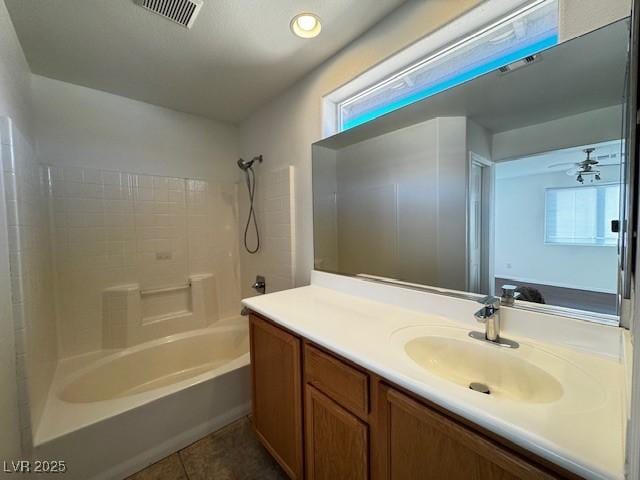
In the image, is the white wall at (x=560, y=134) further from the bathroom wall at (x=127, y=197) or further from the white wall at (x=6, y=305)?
the bathroom wall at (x=127, y=197)

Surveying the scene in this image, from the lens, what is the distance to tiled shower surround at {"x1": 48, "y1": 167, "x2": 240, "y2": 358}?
1.83 meters

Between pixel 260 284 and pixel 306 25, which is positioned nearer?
pixel 306 25

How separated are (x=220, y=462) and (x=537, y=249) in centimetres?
189

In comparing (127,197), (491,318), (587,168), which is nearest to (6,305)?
(127,197)

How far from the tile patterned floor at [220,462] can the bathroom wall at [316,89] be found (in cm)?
106

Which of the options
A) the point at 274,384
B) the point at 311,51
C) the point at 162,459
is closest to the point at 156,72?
the point at 311,51

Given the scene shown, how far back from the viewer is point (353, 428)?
869 millimetres

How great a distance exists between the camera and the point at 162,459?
1444mm

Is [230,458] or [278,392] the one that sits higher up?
[278,392]

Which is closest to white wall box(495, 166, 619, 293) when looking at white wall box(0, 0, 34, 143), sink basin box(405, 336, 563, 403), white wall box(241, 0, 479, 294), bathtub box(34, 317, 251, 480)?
sink basin box(405, 336, 563, 403)

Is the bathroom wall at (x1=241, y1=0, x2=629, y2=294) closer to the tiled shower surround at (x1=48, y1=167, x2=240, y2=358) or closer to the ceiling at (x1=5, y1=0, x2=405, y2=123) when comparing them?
the ceiling at (x1=5, y1=0, x2=405, y2=123)

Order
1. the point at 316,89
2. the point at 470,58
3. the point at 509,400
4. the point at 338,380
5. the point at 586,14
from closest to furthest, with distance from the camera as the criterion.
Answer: the point at 509,400
the point at 586,14
the point at 338,380
the point at 470,58
the point at 316,89

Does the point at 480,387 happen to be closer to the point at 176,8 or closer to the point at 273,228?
the point at 273,228

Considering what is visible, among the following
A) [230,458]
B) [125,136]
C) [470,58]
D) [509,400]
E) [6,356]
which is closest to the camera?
[509,400]
